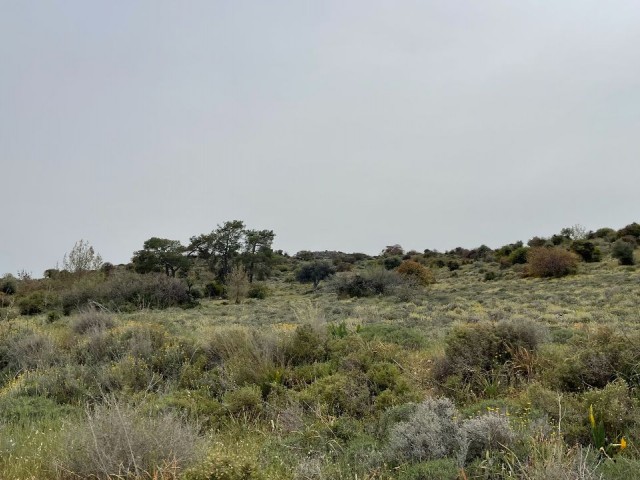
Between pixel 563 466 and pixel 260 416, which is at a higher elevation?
pixel 563 466

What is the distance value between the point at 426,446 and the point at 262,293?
3314 centimetres

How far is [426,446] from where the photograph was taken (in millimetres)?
3986

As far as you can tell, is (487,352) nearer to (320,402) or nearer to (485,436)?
(320,402)

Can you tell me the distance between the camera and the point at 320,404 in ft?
19.2

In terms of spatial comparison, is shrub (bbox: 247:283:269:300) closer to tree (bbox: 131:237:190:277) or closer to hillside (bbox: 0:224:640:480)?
tree (bbox: 131:237:190:277)

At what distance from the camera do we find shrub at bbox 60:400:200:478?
12.5 feet

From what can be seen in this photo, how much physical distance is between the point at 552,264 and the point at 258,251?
95.0 feet

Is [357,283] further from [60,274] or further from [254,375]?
[254,375]

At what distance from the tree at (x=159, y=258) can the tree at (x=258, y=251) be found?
6011 millimetres

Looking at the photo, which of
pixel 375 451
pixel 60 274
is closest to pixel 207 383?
pixel 375 451

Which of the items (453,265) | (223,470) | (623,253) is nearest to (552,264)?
(623,253)

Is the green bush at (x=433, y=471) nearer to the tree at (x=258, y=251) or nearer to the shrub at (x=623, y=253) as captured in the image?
the shrub at (x=623, y=253)

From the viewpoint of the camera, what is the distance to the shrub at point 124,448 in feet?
12.5

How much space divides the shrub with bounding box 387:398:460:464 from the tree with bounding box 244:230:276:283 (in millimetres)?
45829
